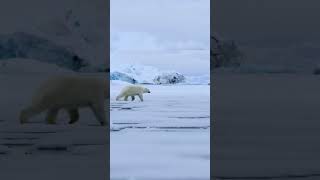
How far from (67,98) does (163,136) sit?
64cm

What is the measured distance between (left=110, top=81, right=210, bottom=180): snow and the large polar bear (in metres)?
0.11

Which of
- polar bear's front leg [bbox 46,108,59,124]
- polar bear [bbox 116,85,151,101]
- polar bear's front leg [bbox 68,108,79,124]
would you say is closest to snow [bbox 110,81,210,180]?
polar bear [bbox 116,85,151,101]

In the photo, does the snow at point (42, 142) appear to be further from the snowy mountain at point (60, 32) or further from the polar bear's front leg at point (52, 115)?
the snowy mountain at point (60, 32)

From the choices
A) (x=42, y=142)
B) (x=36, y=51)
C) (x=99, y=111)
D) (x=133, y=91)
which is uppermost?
(x=36, y=51)

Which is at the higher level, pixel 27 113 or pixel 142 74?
pixel 142 74

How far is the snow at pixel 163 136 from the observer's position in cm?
163

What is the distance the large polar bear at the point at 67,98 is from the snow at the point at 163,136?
114 mm

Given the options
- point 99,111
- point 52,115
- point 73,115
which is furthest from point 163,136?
point 52,115

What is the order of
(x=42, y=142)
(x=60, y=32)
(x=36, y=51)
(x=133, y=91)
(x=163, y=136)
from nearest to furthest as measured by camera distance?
(x=42, y=142) < (x=163, y=136) < (x=60, y=32) < (x=36, y=51) < (x=133, y=91)

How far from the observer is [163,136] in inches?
83.8

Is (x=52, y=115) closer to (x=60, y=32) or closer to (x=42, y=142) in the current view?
(x=60, y=32)

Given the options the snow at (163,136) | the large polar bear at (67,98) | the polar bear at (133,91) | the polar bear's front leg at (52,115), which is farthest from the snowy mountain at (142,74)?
the polar bear's front leg at (52,115)
